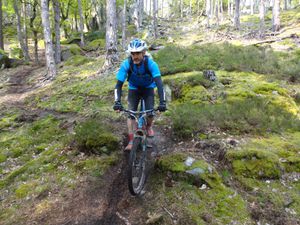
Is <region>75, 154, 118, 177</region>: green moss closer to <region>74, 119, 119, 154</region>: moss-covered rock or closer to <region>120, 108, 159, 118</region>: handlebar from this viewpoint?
<region>74, 119, 119, 154</region>: moss-covered rock

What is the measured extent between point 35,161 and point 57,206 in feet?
7.04

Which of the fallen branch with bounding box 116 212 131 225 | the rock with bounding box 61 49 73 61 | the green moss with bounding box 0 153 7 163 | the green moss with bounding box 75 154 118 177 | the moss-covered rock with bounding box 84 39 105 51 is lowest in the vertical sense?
the fallen branch with bounding box 116 212 131 225

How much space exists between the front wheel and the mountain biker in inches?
33.8

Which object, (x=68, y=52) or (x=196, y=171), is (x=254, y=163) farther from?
(x=68, y=52)

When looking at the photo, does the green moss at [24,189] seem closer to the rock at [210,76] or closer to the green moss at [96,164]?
the green moss at [96,164]

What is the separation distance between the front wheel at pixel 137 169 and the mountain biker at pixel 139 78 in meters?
0.86

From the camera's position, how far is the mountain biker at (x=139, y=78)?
17.1ft

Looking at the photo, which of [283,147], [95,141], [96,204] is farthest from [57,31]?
[283,147]

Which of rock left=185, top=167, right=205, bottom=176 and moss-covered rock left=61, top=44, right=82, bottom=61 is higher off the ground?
moss-covered rock left=61, top=44, right=82, bottom=61

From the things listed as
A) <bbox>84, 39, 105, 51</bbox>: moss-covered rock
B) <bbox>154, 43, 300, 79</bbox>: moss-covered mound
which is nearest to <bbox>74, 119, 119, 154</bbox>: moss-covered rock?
<bbox>154, 43, 300, 79</bbox>: moss-covered mound

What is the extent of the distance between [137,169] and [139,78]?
6.56 ft

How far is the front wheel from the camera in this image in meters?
4.66

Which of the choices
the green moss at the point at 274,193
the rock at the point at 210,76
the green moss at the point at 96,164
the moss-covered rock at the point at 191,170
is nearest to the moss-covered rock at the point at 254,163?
the green moss at the point at 274,193

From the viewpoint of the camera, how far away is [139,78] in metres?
5.81
